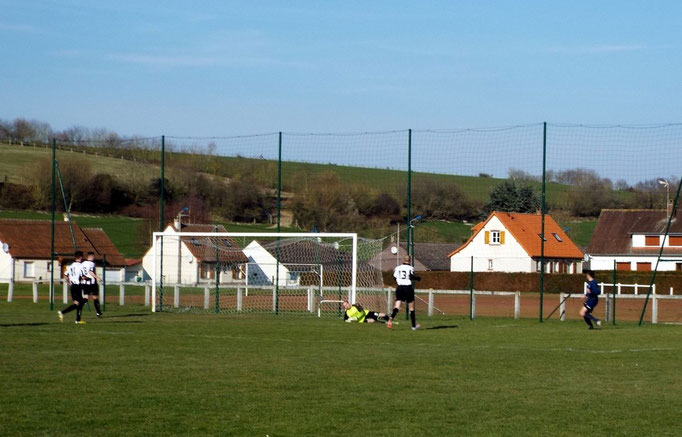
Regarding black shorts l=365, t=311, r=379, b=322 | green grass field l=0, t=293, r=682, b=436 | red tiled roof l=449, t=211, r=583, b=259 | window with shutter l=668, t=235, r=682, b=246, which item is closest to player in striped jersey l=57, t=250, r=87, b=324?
green grass field l=0, t=293, r=682, b=436

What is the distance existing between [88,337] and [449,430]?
452 inches

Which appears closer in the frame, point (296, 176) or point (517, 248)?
point (296, 176)

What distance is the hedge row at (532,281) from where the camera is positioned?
52844 millimetres

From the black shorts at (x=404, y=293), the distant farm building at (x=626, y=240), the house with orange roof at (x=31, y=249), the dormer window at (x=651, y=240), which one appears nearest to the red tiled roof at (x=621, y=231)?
the distant farm building at (x=626, y=240)

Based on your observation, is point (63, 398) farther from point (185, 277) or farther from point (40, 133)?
point (40, 133)

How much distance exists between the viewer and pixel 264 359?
15.0 meters

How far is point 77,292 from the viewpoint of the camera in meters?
23.6

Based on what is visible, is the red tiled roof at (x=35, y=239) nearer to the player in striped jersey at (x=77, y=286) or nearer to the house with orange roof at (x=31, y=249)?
the house with orange roof at (x=31, y=249)

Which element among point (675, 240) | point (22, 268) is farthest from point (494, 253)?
point (22, 268)

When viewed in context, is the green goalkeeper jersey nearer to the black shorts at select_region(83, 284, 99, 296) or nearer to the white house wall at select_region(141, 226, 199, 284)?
the black shorts at select_region(83, 284, 99, 296)

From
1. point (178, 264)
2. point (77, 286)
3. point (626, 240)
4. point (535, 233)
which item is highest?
point (535, 233)

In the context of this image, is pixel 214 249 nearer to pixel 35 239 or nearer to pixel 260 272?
pixel 260 272

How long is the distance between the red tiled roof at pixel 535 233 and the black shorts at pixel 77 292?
3075cm

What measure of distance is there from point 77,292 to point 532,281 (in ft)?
125
